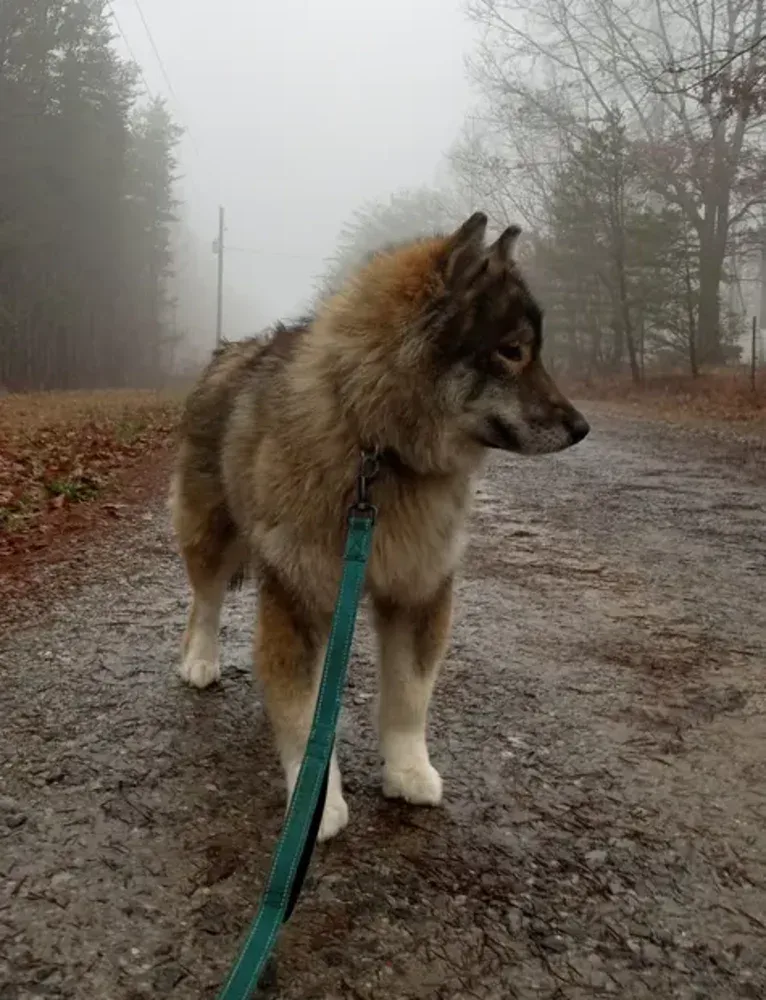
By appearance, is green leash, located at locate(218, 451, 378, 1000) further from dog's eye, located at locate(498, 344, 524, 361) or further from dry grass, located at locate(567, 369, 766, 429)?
dry grass, located at locate(567, 369, 766, 429)

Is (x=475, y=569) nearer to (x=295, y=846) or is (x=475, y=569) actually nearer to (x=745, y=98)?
(x=295, y=846)

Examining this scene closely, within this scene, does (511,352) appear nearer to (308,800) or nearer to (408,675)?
(408,675)

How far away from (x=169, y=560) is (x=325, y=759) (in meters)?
4.49

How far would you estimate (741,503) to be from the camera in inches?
320

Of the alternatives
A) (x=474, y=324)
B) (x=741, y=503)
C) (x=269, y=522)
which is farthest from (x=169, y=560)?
(x=741, y=503)

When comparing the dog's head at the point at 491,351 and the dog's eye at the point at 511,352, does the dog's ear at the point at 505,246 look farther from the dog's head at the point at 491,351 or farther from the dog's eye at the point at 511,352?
the dog's eye at the point at 511,352

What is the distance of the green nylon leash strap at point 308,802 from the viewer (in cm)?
163

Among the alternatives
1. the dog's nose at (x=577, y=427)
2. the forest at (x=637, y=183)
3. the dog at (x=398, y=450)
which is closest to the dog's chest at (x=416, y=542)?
the dog at (x=398, y=450)

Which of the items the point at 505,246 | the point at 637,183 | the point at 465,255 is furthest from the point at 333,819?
the point at 637,183

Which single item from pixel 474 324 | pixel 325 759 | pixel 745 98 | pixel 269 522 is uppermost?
pixel 745 98

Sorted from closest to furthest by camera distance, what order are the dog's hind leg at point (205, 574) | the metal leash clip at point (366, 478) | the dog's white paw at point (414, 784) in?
1. the metal leash clip at point (366, 478)
2. the dog's white paw at point (414, 784)
3. the dog's hind leg at point (205, 574)

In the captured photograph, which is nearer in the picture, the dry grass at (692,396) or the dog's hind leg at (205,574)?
the dog's hind leg at (205,574)

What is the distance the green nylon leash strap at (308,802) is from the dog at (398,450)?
31cm

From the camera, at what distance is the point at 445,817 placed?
109 inches
